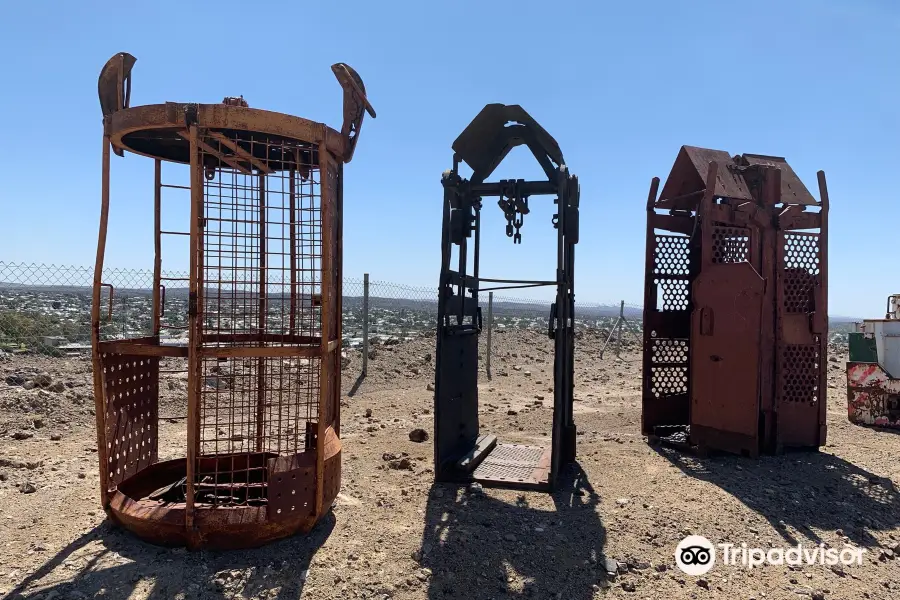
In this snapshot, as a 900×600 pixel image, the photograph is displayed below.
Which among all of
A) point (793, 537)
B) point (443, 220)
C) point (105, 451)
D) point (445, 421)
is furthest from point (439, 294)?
point (793, 537)

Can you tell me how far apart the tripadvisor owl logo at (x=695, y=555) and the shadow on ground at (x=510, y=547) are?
0.54 meters

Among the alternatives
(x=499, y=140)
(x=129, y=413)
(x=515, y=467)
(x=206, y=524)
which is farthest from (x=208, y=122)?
(x=515, y=467)

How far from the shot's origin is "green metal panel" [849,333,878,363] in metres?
8.64

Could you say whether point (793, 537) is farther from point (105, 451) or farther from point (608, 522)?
point (105, 451)

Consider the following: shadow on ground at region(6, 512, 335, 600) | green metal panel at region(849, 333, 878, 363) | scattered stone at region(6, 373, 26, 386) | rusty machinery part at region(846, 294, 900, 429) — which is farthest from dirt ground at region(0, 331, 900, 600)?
green metal panel at region(849, 333, 878, 363)

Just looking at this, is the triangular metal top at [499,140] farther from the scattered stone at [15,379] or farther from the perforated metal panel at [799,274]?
the scattered stone at [15,379]

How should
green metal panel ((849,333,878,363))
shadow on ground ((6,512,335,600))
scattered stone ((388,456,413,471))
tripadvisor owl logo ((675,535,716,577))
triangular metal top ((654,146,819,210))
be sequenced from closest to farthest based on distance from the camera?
shadow on ground ((6,512,335,600))
tripadvisor owl logo ((675,535,716,577))
scattered stone ((388,456,413,471))
triangular metal top ((654,146,819,210))
green metal panel ((849,333,878,363))

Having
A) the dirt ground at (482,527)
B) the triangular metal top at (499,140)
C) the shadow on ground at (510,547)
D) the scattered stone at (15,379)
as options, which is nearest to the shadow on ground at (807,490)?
the dirt ground at (482,527)

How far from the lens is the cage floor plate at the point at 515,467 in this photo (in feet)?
17.8

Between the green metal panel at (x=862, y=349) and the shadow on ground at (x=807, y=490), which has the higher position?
the green metal panel at (x=862, y=349)

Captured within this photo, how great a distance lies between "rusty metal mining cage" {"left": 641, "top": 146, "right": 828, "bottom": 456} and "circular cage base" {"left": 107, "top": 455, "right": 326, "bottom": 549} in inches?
181

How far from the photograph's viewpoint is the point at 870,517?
4914 millimetres

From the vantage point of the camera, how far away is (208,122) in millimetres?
3783

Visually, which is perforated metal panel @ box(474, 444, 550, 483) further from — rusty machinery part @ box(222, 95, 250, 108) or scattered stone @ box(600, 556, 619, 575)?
rusty machinery part @ box(222, 95, 250, 108)
